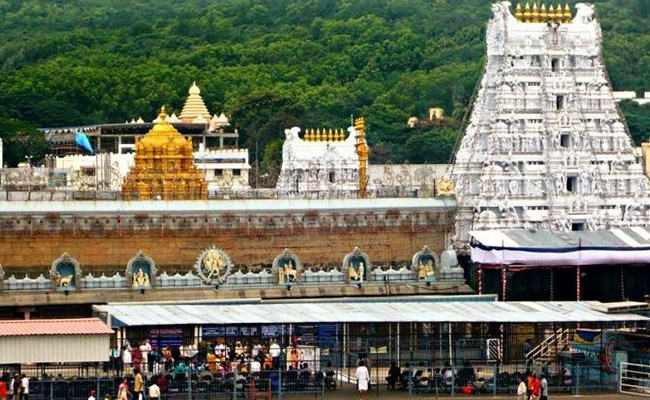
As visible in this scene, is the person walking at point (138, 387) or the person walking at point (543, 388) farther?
the person walking at point (543, 388)

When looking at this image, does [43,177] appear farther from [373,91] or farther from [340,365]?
[373,91]

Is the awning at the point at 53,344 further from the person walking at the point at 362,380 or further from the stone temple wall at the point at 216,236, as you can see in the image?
the stone temple wall at the point at 216,236

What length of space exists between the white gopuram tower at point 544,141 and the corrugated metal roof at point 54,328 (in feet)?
64.2

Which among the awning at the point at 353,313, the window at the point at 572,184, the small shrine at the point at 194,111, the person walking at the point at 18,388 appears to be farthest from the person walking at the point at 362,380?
the small shrine at the point at 194,111

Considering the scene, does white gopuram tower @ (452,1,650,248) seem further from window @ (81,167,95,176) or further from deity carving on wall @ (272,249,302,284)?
window @ (81,167,95,176)

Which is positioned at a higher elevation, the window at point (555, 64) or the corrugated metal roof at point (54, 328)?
→ the window at point (555, 64)

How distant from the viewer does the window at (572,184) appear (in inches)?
3007

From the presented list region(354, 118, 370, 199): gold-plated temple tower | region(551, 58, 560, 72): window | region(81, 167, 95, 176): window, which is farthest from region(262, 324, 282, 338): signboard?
region(81, 167, 95, 176): window

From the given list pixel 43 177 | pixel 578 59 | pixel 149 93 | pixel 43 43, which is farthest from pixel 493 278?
pixel 43 43

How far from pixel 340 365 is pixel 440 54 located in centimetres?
12431

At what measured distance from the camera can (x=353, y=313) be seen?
61.8 m

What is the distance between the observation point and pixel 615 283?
7262cm

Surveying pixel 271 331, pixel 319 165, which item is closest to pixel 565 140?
pixel 271 331

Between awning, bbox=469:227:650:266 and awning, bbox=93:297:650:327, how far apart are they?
460 cm
